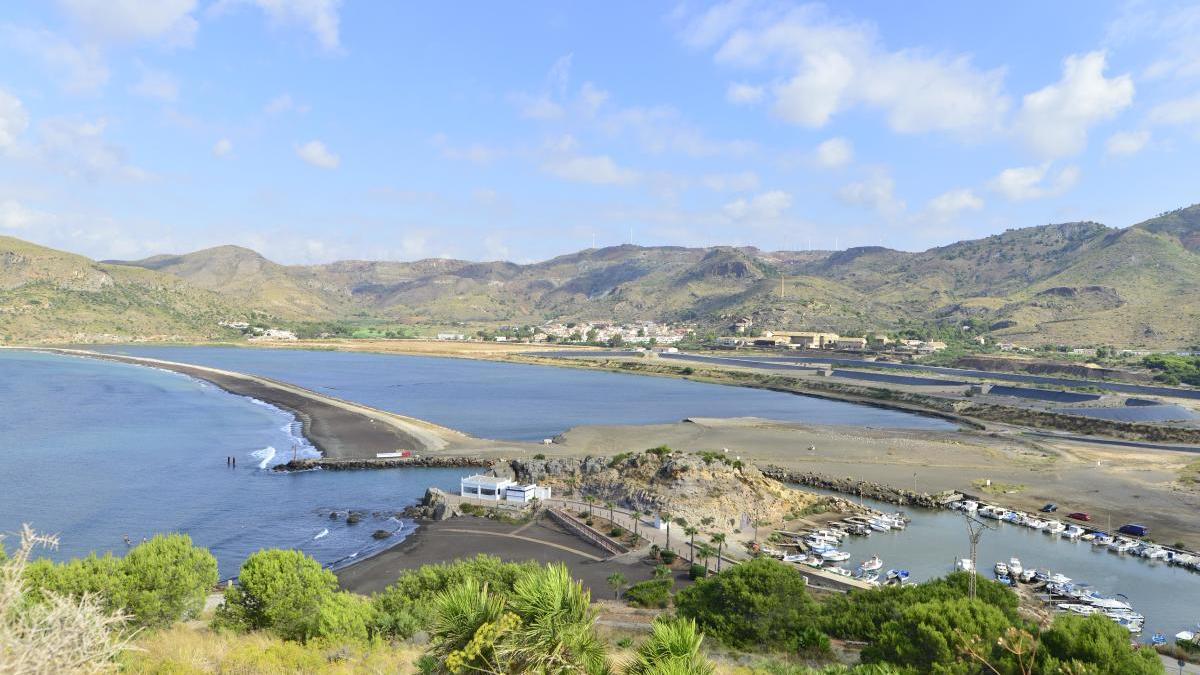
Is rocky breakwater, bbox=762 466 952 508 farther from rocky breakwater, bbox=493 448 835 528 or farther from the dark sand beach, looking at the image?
the dark sand beach

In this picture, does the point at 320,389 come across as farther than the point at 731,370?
No

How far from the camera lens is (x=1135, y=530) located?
44.2 metres

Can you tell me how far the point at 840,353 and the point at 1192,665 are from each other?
17052cm

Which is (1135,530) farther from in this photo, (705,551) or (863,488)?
(705,551)

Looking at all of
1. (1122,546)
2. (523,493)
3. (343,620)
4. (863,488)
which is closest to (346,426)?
(523,493)

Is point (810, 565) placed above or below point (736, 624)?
below

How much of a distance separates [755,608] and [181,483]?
45.5 meters

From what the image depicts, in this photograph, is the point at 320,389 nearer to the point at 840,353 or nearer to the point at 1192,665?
the point at 1192,665

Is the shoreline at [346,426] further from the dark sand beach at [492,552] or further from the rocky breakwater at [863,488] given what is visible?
the rocky breakwater at [863,488]

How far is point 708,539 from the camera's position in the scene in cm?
3962

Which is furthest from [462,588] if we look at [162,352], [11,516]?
[162,352]

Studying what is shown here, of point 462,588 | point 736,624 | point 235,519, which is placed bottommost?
point 235,519

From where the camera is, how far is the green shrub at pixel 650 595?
2789 centimetres

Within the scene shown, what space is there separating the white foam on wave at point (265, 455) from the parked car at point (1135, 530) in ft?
204
